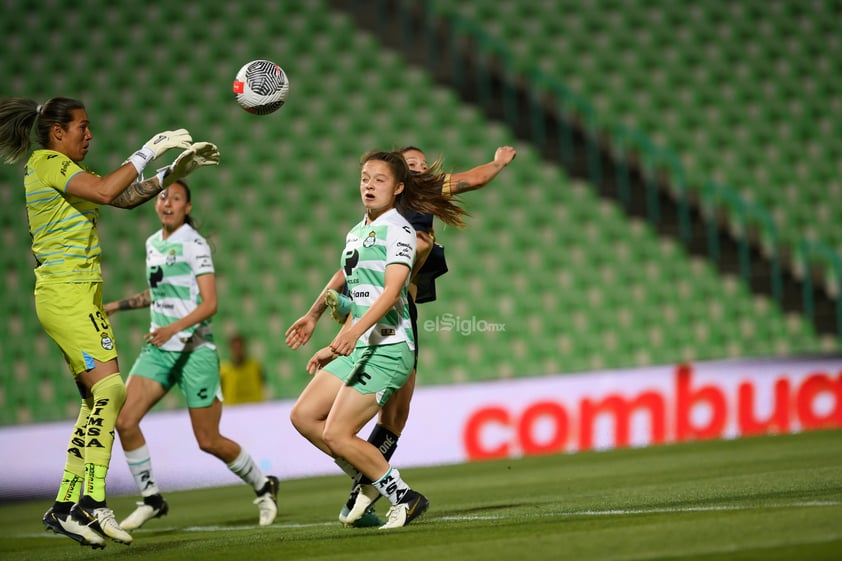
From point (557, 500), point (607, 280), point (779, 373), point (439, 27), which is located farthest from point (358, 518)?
point (439, 27)

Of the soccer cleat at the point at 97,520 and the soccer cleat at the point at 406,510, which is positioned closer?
the soccer cleat at the point at 97,520

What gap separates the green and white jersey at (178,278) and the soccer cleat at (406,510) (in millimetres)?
2426

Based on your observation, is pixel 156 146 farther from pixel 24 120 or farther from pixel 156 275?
pixel 156 275

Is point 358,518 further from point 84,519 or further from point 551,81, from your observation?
point 551,81

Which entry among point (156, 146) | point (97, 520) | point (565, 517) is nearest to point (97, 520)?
point (97, 520)

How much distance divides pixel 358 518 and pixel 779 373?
7307 millimetres

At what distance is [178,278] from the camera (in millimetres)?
7852

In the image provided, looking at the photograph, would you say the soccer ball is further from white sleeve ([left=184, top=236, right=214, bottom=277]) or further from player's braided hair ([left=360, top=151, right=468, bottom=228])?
white sleeve ([left=184, top=236, right=214, bottom=277])

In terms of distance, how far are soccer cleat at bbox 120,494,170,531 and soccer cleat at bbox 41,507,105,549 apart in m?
1.85

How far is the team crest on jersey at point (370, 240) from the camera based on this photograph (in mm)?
5996

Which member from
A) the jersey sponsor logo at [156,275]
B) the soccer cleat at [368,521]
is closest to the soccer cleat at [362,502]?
the soccer cleat at [368,521]

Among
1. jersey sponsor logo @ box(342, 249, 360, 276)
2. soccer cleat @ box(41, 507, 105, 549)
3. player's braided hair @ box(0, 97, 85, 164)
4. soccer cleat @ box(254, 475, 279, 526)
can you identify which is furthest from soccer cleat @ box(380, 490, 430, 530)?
player's braided hair @ box(0, 97, 85, 164)

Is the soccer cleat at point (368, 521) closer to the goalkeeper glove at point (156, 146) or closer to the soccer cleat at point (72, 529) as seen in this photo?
the soccer cleat at point (72, 529)

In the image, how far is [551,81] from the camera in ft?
52.0
